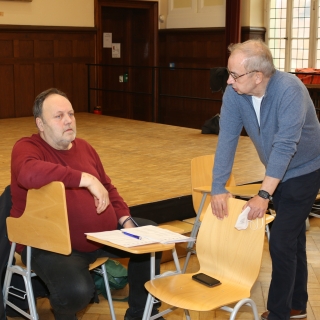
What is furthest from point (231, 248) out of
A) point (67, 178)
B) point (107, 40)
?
point (107, 40)

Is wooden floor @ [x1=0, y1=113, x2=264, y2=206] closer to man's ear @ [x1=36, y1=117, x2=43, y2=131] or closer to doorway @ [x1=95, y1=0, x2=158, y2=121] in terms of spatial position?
man's ear @ [x1=36, y1=117, x2=43, y2=131]

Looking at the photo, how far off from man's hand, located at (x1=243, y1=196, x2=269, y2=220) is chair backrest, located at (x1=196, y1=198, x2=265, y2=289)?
0.08 ft

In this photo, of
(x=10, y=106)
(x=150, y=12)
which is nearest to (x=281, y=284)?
(x=10, y=106)

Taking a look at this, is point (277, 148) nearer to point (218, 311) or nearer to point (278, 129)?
point (278, 129)

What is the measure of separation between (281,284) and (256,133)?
0.70 m

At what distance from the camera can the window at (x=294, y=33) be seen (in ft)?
31.7

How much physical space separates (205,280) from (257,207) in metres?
0.36

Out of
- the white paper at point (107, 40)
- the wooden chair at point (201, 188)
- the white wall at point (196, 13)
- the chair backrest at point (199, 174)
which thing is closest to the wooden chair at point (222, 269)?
the wooden chair at point (201, 188)

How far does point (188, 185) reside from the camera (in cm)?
479

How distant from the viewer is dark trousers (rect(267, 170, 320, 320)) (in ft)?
9.01

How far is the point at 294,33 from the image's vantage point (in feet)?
32.8

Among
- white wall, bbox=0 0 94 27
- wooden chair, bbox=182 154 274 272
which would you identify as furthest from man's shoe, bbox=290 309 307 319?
white wall, bbox=0 0 94 27

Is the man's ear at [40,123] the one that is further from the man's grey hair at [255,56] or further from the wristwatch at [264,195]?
the wristwatch at [264,195]

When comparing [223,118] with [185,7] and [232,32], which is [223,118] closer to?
[232,32]
